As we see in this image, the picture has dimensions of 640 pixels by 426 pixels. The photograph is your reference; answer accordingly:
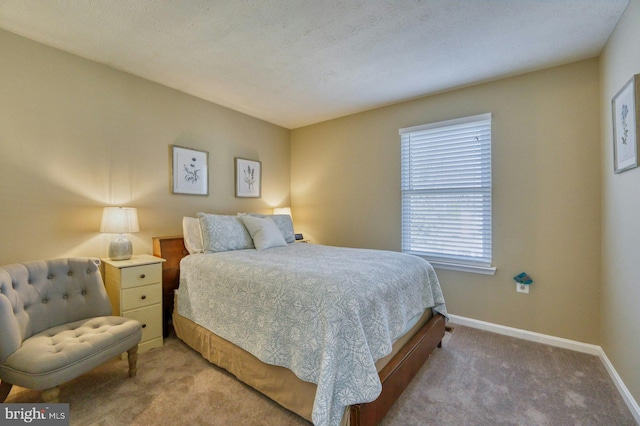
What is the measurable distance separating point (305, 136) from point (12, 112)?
10.2ft

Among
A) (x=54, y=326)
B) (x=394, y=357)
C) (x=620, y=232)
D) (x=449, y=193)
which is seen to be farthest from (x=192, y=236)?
(x=620, y=232)

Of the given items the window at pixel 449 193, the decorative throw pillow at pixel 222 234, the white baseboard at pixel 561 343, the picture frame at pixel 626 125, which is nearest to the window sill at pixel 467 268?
the window at pixel 449 193

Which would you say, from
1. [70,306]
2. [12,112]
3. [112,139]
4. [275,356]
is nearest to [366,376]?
[275,356]

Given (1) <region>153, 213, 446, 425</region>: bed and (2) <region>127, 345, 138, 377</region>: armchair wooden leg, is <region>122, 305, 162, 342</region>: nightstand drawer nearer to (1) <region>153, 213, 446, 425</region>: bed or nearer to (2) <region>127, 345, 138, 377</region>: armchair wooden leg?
(1) <region>153, 213, 446, 425</region>: bed

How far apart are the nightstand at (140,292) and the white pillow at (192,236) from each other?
0.99 feet

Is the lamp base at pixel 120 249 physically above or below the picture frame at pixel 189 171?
below

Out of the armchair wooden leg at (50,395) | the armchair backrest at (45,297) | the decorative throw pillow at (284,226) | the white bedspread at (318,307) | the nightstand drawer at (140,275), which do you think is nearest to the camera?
the white bedspread at (318,307)

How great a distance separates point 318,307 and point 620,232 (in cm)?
221

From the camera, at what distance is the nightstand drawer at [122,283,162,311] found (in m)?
2.23

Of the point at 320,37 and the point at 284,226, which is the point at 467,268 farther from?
the point at 320,37

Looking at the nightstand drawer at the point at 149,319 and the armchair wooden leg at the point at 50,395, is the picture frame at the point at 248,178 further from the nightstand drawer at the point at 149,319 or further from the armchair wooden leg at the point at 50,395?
the armchair wooden leg at the point at 50,395

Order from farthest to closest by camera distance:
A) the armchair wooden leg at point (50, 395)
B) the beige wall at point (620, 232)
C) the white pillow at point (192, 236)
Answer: the white pillow at point (192, 236) < the beige wall at point (620, 232) < the armchair wooden leg at point (50, 395)

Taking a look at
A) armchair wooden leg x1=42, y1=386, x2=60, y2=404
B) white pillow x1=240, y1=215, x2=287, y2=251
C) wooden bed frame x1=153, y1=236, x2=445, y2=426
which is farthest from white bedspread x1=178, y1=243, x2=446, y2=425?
armchair wooden leg x1=42, y1=386, x2=60, y2=404

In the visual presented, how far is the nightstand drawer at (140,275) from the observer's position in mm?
2215
